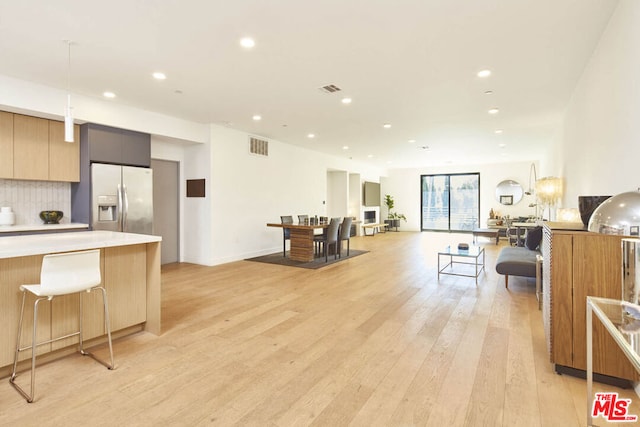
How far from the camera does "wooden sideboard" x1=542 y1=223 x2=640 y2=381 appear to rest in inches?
84.9

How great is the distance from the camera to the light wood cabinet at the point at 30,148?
429 cm

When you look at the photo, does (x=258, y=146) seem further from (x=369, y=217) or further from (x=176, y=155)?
(x=369, y=217)

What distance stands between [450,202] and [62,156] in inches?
495

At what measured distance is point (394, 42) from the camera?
321 centimetres

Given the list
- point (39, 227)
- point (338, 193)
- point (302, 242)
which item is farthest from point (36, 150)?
point (338, 193)

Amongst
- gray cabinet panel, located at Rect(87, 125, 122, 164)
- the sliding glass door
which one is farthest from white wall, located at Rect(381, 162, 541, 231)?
gray cabinet panel, located at Rect(87, 125, 122, 164)

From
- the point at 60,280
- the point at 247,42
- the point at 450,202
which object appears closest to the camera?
the point at 60,280

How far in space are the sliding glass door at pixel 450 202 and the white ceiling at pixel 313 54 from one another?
23.7ft

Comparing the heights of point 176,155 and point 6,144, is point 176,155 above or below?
above

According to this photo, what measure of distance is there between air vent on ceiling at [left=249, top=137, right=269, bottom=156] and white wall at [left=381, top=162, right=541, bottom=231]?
25.8ft

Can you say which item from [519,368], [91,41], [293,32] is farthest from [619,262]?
[91,41]

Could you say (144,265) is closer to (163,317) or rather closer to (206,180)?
(163,317)

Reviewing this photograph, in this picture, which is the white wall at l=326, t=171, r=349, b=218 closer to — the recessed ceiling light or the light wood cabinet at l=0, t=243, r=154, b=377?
the recessed ceiling light

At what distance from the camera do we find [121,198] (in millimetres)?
5199
